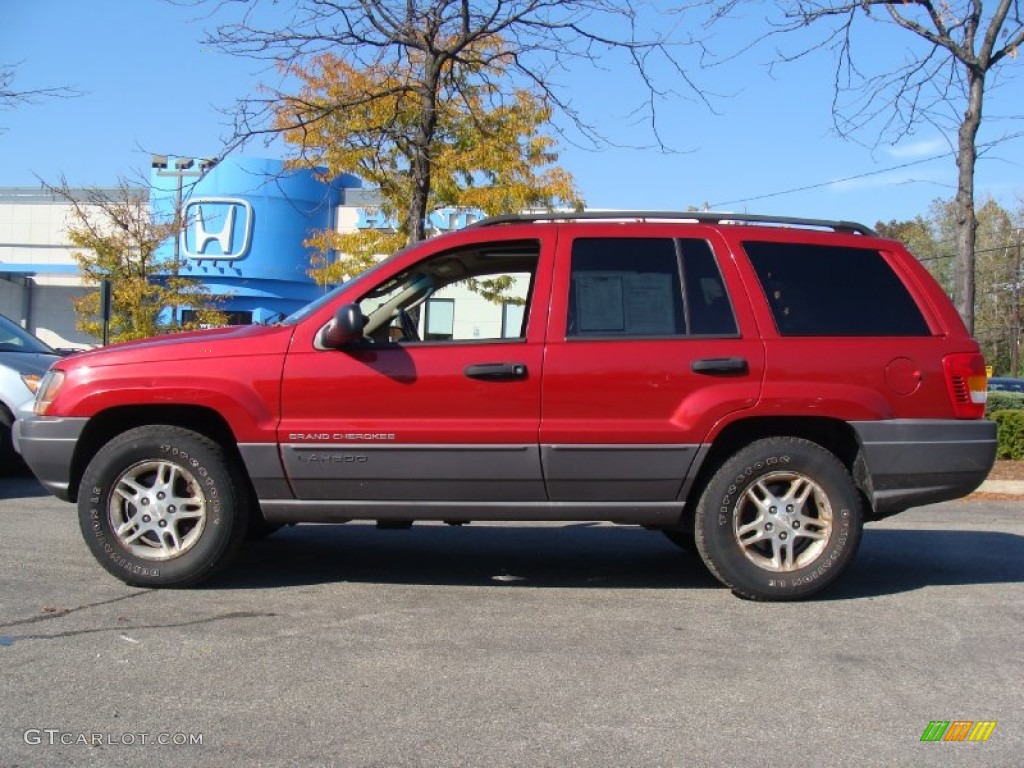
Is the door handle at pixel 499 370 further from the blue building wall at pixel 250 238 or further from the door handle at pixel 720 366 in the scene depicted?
the blue building wall at pixel 250 238

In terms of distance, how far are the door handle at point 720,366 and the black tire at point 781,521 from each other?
1.36 feet

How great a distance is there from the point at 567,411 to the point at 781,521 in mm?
1275

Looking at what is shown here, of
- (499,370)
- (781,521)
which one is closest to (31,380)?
(499,370)

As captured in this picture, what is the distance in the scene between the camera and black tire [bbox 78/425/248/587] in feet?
17.2

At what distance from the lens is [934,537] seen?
7.50m

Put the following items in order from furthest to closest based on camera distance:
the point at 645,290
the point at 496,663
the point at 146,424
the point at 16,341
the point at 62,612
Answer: the point at 16,341 < the point at 146,424 < the point at 645,290 < the point at 62,612 < the point at 496,663

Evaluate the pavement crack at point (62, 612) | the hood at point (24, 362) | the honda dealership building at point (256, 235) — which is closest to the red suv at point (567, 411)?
the pavement crack at point (62, 612)

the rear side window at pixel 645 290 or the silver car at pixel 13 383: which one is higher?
the rear side window at pixel 645 290

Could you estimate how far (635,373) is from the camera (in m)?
5.10

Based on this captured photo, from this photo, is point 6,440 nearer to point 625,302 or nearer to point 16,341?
point 16,341

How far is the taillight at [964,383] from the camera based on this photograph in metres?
5.24

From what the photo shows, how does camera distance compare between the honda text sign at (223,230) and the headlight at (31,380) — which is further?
the honda text sign at (223,230)

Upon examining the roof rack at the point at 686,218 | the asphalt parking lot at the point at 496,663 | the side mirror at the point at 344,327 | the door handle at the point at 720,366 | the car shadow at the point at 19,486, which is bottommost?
the car shadow at the point at 19,486

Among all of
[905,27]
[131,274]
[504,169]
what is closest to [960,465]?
[905,27]
